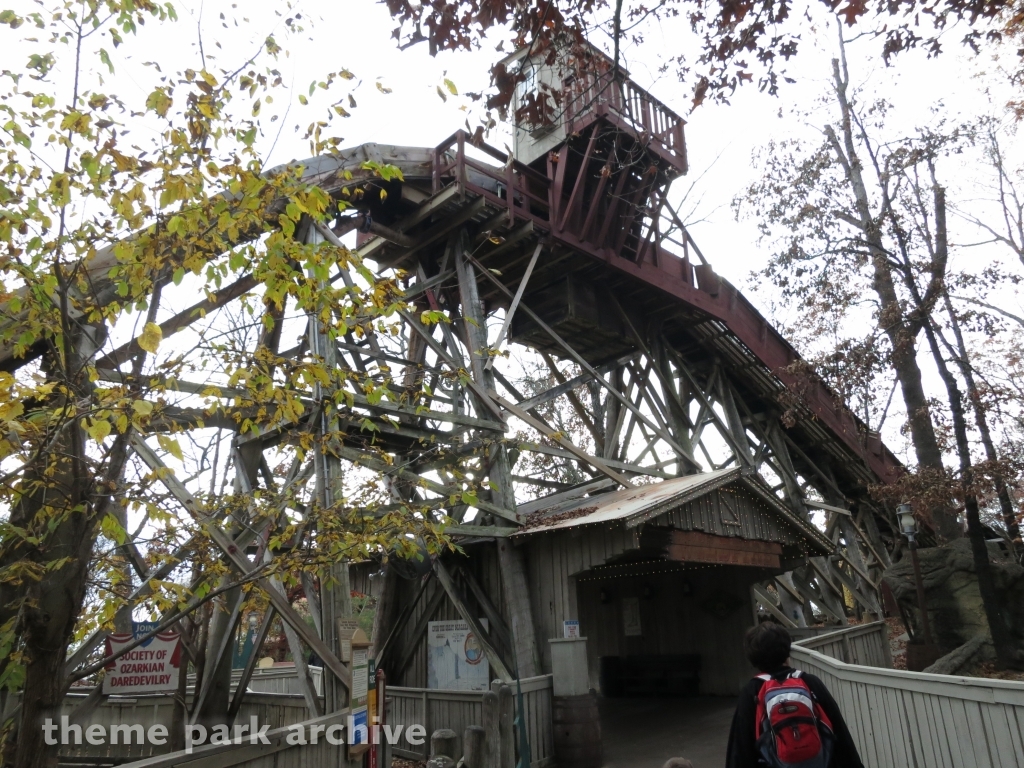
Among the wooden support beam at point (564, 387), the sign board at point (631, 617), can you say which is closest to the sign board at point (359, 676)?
the wooden support beam at point (564, 387)

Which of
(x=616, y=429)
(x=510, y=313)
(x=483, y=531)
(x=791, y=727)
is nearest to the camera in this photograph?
(x=791, y=727)

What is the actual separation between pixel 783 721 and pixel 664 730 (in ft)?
28.2

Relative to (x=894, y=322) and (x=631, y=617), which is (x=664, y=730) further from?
(x=894, y=322)

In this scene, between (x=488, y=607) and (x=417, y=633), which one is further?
(x=417, y=633)

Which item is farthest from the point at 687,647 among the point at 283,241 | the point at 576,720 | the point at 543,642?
the point at 283,241

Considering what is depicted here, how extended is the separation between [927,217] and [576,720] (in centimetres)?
1240

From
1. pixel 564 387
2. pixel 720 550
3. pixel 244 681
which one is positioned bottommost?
pixel 244 681

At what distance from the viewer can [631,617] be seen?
631 inches

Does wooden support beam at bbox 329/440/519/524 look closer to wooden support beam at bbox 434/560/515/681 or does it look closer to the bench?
wooden support beam at bbox 434/560/515/681

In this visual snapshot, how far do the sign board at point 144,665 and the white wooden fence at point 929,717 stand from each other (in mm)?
7170

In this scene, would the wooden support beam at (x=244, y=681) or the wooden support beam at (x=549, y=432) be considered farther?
the wooden support beam at (x=549, y=432)

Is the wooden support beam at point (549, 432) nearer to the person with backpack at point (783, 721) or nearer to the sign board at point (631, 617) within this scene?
the sign board at point (631, 617)

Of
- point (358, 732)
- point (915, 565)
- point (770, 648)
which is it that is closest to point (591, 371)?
point (915, 565)

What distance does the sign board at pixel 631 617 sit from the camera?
15898 millimetres
